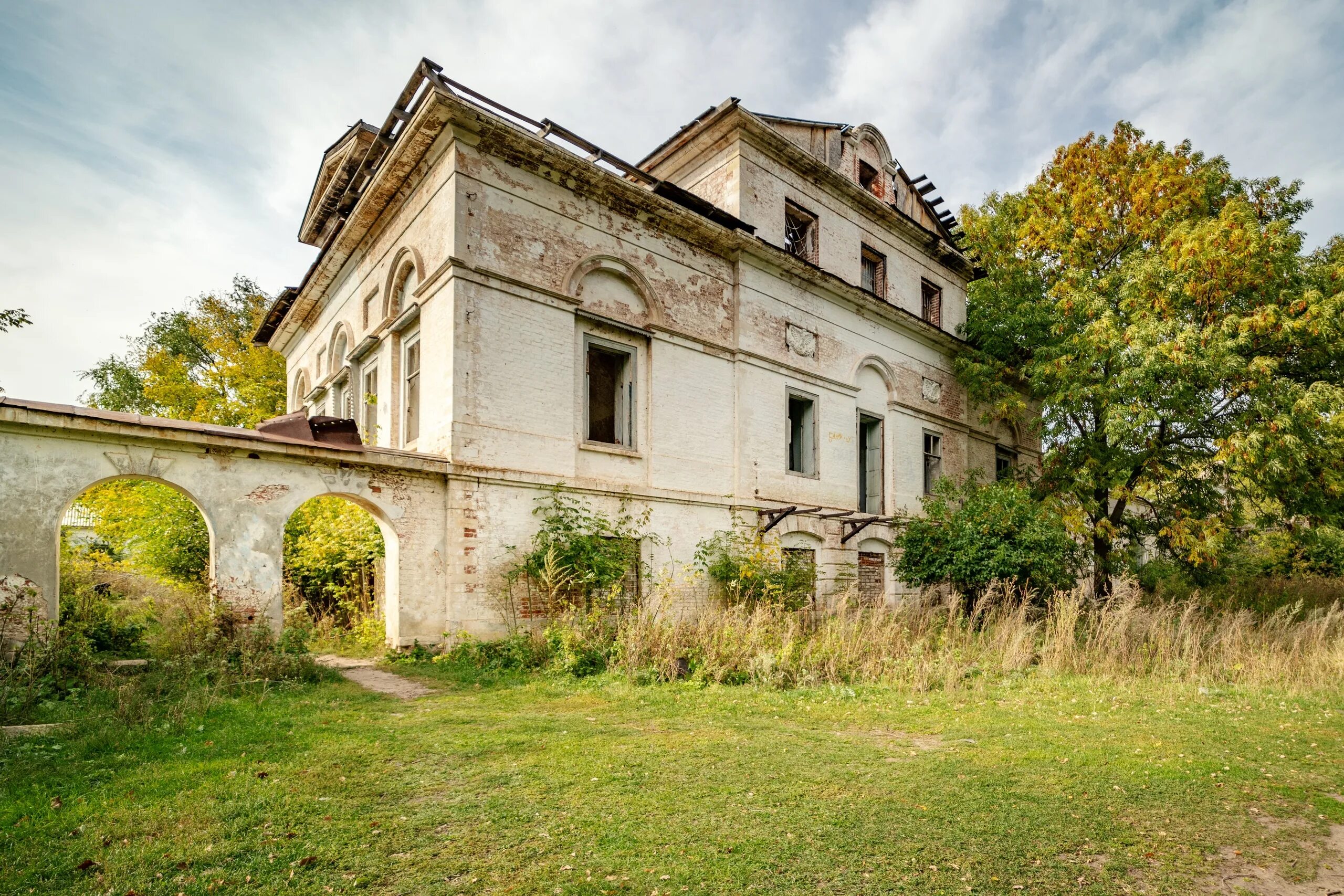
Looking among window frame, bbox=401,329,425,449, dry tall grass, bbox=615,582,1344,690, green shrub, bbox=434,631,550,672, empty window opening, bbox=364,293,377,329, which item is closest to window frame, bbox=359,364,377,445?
empty window opening, bbox=364,293,377,329

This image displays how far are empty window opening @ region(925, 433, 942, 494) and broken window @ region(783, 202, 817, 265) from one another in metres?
5.93

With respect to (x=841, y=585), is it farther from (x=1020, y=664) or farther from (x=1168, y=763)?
(x=1168, y=763)

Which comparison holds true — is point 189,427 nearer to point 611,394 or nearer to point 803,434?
point 611,394

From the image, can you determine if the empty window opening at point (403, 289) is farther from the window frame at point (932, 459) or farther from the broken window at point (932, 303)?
the broken window at point (932, 303)

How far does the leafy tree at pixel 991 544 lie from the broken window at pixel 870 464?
1.20 m

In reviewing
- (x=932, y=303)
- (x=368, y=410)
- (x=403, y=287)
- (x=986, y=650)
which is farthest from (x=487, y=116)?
(x=932, y=303)

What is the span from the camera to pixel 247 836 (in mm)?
3965

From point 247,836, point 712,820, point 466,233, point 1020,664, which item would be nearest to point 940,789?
point 712,820

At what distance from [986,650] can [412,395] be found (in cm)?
1009

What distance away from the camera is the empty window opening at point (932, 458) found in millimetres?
19422

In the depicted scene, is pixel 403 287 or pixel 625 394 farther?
pixel 403 287

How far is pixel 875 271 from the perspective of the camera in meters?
18.9

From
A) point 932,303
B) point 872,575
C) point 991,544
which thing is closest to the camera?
point 991,544

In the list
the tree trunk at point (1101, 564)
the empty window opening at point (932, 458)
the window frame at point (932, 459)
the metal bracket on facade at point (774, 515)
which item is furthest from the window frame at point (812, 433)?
the tree trunk at point (1101, 564)
